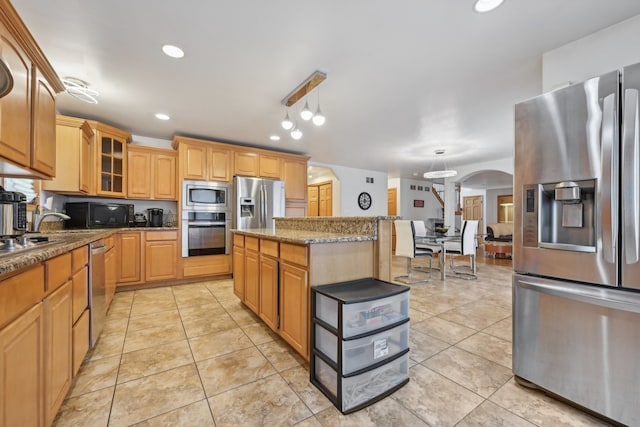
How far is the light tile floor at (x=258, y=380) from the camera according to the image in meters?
1.38

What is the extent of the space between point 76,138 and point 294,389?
3718 mm

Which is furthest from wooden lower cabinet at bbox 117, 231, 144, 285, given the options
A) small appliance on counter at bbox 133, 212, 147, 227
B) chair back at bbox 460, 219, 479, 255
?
chair back at bbox 460, 219, 479, 255

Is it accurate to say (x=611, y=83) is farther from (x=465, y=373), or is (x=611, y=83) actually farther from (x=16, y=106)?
(x=16, y=106)

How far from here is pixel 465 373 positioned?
1.79 meters

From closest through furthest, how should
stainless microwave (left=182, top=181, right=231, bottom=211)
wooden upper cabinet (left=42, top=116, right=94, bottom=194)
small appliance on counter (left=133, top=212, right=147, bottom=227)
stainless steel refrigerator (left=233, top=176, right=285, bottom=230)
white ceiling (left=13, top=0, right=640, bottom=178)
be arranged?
white ceiling (left=13, top=0, right=640, bottom=178) → wooden upper cabinet (left=42, top=116, right=94, bottom=194) → stainless microwave (left=182, top=181, right=231, bottom=211) → small appliance on counter (left=133, top=212, right=147, bottom=227) → stainless steel refrigerator (left=233, top=176, right=285, bottom=230)

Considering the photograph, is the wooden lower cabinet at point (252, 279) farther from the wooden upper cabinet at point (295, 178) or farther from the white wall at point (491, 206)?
the white wall at point (491, 206)

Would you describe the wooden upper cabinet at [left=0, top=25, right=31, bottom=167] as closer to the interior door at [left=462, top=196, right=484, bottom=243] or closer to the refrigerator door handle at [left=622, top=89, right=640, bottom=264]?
the refrigerator door handle at [left=622, top=89, right=640, bottom=264]

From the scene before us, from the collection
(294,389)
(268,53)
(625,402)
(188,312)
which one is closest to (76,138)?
(188,312)

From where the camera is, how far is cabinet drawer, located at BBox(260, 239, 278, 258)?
7.01 feet

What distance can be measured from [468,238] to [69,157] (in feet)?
18.8

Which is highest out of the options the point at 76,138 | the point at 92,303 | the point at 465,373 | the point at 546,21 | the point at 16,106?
the point at 546,21

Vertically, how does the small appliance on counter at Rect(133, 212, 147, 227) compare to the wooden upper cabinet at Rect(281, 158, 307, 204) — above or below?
below

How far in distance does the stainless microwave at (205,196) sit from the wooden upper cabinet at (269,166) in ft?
2.33

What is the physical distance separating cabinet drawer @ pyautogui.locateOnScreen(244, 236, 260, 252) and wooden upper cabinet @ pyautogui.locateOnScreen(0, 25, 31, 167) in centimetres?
158
